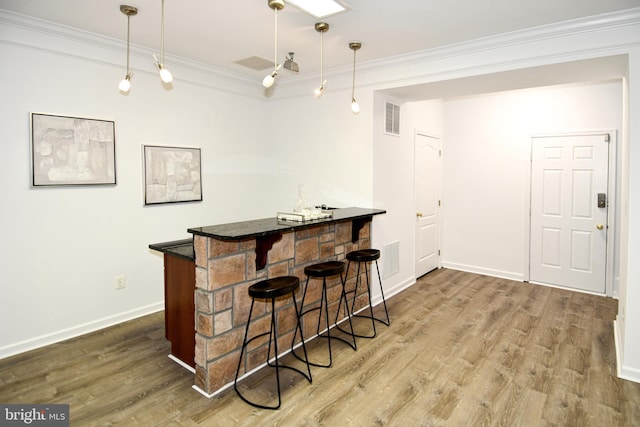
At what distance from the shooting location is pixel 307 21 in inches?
118

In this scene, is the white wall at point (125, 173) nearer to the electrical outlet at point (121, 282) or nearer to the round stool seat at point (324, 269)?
the electrical outlet at point (121, 282)

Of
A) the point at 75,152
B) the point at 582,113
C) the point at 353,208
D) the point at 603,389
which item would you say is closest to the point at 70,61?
the point at 75,152

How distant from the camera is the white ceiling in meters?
2.70

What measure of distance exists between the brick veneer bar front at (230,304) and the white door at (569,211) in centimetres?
368

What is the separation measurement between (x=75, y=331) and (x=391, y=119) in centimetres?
395

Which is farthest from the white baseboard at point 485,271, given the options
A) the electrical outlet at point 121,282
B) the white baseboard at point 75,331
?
the electrical outlet at point 121,282

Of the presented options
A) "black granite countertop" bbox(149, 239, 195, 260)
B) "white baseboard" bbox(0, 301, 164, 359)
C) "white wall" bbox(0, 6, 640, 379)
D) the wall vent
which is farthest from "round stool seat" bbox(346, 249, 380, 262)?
"white baseboard" bbox(0, 301, 164, 359)

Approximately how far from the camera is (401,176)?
4695 mm

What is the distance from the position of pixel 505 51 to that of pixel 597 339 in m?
2.76

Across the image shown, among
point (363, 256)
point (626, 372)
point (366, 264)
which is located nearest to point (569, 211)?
point (626, 372)

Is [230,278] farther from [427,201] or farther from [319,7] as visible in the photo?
[427,201]

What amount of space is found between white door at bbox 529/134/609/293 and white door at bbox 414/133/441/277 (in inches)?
50.8

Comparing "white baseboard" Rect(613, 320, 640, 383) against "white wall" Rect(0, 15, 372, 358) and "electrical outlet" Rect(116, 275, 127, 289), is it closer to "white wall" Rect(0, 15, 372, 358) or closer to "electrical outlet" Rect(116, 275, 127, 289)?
"white wall" Rect(0, 15, 372, 358)

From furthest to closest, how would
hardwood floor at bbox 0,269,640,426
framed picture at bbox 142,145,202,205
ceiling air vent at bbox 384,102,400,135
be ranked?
1. ceiling air vent at bbox 384,102,400,135
2. framed picture at bbox 142,145,202,205
3. hardwood floor at bbox 0,269,640,426
